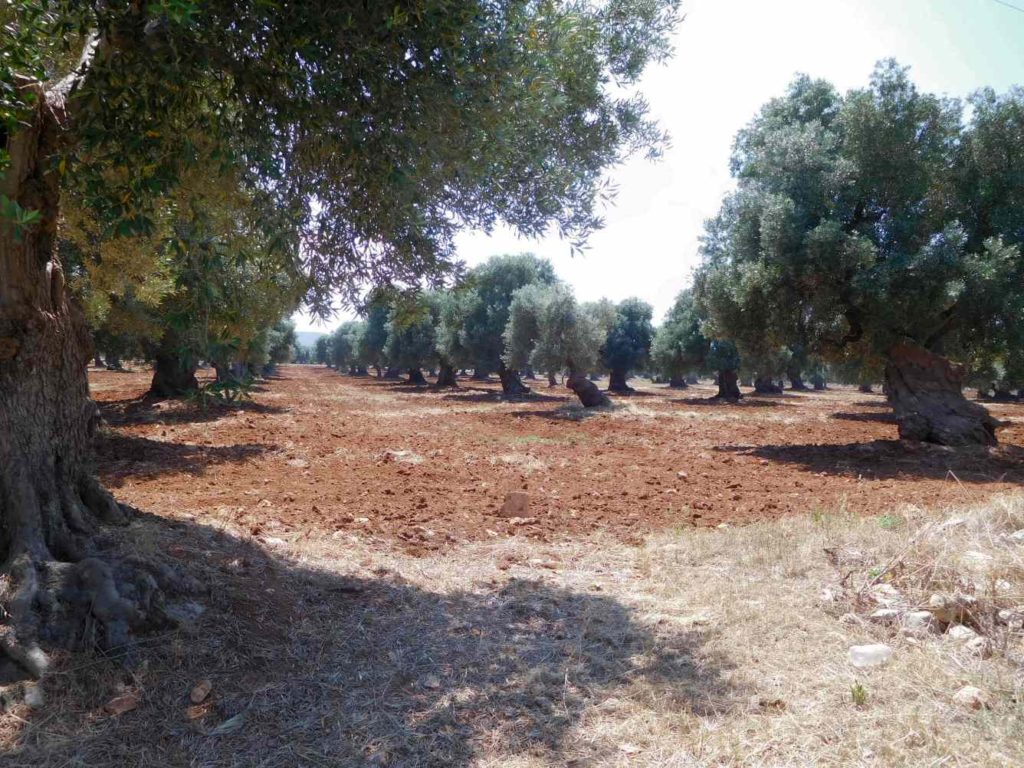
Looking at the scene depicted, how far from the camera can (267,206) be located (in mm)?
4613

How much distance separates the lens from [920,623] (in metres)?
4.25

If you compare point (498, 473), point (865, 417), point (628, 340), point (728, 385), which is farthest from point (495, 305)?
point (498, 473)

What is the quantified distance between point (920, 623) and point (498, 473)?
7.37 metres

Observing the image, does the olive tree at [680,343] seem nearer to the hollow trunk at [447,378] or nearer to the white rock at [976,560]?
the hollow trunk at [447,378]

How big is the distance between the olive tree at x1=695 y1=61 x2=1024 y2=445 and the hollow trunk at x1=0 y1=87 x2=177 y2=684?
11988mm

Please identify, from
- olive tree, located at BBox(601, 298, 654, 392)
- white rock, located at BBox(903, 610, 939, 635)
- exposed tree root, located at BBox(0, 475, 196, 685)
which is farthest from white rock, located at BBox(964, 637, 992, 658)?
olive tree, located at BBox(601, 298, 654, 392)

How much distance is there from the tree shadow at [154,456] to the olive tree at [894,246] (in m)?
10.6

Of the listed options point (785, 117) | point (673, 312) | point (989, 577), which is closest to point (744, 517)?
point (989, 577)

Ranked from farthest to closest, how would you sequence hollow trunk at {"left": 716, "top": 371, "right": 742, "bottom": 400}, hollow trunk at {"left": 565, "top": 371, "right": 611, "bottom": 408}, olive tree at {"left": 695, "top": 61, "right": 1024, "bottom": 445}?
hollow trunk at {"left": 716, "top": 371, "right": 742, "bottom": 400} → hollow trunk at {"left": 565, "top": 371, "right": 611, "bottom": 408} → olive tree at {"left": 695, "top": 61, "right": 1024, "bottom": 445}

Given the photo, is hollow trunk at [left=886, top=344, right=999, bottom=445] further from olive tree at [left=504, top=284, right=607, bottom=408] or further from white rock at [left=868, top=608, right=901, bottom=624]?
olive tree at [left=504, top=284, right=607, bottom=408]

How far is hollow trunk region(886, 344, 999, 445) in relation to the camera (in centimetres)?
1307

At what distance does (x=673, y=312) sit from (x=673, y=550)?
3509 centimetres

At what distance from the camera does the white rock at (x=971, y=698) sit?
3.25 meters

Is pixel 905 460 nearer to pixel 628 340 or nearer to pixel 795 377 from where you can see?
pixel 628 340
